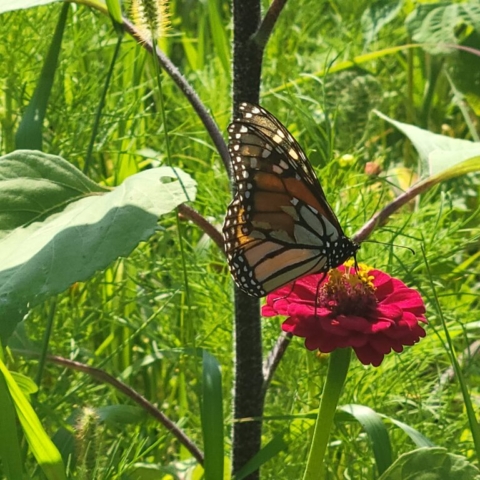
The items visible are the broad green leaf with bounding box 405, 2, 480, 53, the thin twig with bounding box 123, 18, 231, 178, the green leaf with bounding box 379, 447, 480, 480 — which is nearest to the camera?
the green leaf with bounding box 379, 447, 480, 480

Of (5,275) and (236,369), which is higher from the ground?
(5,275)

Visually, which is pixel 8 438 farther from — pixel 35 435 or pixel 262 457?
pixel 262 457

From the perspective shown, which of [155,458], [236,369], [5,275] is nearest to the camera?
[5,275]

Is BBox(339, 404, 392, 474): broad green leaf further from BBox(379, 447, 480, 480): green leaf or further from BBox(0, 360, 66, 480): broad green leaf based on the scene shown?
BBox(0, 360, 66, 480): broad green leaf

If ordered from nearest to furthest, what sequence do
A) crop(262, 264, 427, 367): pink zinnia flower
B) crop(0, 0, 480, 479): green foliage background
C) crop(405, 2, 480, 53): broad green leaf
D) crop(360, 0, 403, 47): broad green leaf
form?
crop(262, 264, 427, 367): pink zinnia flower, crop(0, 0, 480, 479): green foliage background, crop(405, 2, 480, 53): broad green leaf, crop(360, 0, 403, 47): broad green leaf

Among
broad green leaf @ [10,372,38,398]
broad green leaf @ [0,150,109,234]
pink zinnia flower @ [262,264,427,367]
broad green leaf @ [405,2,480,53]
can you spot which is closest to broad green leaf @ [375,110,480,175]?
pink zinnia flower @ [262,264,427,367]

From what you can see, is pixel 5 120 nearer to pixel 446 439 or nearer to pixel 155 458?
pixel 155 458

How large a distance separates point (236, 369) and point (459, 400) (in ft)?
1.80

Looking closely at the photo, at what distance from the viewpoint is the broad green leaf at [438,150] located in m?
1.03

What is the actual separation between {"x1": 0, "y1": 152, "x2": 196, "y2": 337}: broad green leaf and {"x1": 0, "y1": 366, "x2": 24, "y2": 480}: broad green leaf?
6 centimetres

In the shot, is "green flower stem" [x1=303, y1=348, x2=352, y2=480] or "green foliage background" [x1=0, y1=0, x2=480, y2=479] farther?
"green foliage background" [x1=0, y1=0, x2=480, y2=479]

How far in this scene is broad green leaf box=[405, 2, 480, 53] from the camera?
1.44 m

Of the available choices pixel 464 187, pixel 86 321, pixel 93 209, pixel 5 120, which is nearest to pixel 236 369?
pixel 93 209

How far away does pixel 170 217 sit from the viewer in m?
1.45
